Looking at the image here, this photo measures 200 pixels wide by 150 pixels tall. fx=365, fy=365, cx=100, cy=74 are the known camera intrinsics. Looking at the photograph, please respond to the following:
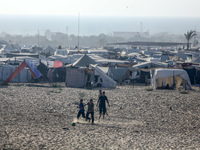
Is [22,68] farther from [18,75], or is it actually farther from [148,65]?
[148,65]

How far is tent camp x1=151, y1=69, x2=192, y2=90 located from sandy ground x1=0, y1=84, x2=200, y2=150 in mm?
2508

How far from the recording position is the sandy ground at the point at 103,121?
1045 centimetres

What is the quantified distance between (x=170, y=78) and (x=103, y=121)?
381 inches

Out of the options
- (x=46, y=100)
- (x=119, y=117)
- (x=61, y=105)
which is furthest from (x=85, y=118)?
(x=46, y=100)

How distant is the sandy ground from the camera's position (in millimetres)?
10453

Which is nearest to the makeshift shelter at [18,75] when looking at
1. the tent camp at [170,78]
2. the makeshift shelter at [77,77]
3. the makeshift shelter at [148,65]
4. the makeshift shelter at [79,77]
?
the makeshift shelter at [79,77]

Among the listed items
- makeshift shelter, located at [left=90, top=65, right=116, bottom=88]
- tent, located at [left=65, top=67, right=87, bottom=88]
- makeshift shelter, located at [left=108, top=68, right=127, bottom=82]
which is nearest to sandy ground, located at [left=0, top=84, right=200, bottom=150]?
tent, located at [left=65, top=67, right=87, bottom=88]

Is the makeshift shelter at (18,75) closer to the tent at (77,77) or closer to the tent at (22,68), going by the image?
the tent at (22,68)

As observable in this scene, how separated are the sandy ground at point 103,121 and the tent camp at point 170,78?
2508mm

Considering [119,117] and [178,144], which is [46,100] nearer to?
[119,117]

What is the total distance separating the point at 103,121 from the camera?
13.3m

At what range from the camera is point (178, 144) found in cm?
1065

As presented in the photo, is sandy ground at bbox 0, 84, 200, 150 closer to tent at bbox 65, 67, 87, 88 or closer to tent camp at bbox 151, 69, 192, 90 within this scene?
tent at bbox 65, 67, 87, 88

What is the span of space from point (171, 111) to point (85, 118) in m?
4.02
